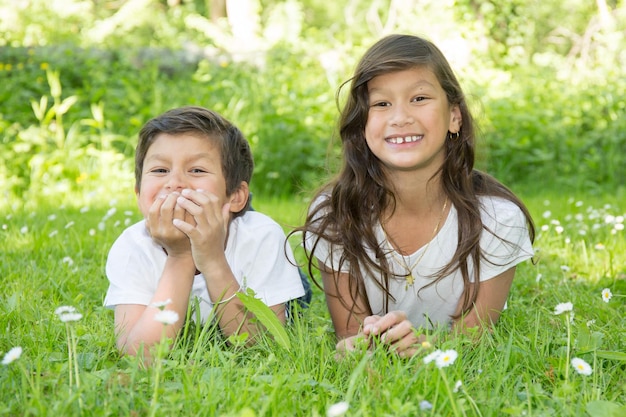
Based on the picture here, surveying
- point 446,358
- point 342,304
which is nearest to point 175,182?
point 342,304

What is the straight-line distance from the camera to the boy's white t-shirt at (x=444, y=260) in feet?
8.31

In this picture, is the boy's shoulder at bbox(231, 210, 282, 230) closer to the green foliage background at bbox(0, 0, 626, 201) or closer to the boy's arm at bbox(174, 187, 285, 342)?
the boy's arm at bbox(174, 187, 285, 342)

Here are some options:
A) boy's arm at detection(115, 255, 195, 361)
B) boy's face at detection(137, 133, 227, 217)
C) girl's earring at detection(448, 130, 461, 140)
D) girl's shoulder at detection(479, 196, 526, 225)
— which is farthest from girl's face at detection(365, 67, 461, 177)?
boy's arm at detection(115, 255, 195, 361)

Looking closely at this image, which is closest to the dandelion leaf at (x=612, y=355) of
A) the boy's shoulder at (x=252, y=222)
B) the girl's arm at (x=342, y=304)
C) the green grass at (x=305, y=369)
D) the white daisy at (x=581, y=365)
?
the green grass at (x=305, y=369)

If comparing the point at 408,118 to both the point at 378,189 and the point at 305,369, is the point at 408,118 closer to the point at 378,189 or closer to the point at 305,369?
the point at 378,189

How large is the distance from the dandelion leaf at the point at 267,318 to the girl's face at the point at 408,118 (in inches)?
28.3

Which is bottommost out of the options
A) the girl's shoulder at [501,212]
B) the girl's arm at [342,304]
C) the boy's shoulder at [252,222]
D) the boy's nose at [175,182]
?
the girl's arm at [342,304]

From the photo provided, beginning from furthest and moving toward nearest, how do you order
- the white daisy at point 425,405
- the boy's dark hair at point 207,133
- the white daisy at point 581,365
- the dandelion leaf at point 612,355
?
the boy's dark hair at point 207,133 < the dandelion leaf at point 612,355 < the white daisy at point 581,365 < the white daisy at point 425,405

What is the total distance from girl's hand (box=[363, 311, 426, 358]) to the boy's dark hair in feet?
2.44

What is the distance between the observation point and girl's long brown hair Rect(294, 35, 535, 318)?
8.25ft

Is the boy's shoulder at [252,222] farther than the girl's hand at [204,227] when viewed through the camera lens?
Yes

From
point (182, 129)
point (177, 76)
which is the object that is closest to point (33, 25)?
point (177, 76)

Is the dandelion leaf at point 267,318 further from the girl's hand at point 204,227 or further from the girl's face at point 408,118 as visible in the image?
the girl's face at point 408,118

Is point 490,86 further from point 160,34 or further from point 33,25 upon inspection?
point 160,34
